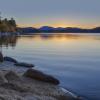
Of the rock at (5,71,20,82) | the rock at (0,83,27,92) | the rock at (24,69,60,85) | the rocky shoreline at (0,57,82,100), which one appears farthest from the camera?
the rock at (24,69,60,85)

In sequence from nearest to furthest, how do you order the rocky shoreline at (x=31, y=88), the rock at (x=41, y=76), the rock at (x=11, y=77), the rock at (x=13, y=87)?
the rocky shoreline at (x=31, y=88) < the rock at (x=13, y=87) < the rock at (x=11, y=77) < the rock at (x=41, y=76)

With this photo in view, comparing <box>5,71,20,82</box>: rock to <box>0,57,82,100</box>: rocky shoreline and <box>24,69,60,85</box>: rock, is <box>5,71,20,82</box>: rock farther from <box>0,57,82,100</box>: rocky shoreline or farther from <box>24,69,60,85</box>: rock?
<box>24,69,60,85</box>: rock

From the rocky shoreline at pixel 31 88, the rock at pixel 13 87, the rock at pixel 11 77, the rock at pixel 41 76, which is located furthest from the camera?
the rock at pixel 41 76

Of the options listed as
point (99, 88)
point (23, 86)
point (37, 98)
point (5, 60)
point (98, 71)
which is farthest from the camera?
point (5, 60)

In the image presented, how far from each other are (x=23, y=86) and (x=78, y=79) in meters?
8.82

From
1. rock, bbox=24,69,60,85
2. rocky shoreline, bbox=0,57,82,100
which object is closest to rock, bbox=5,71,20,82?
rocky shoreline, bbox=0,57,82,100

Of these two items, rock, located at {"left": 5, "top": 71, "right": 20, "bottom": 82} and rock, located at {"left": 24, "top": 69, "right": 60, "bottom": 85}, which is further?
rock, located at {"left": 24, "top": 69, "right": 60, "bottom": 85}

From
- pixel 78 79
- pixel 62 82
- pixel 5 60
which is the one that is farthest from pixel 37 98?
pixel 5 60

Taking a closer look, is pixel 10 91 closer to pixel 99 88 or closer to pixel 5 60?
pixel 99 88

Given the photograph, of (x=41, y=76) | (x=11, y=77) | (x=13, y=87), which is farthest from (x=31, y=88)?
(x=41, y=76)

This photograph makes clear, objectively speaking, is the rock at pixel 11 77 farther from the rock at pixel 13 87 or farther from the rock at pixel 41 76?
the rock at pixel 13 87

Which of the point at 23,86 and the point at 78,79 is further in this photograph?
the point at 78,79

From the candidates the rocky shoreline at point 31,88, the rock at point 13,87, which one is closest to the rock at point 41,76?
the rocky shoreline at point 31,88

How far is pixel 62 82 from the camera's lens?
26.4 m
